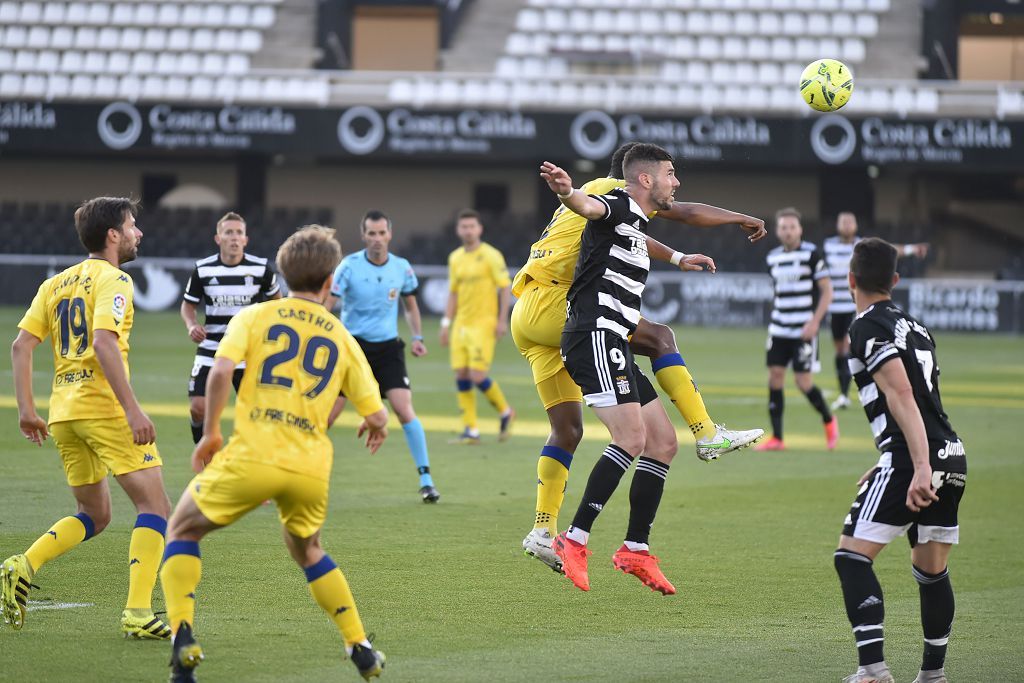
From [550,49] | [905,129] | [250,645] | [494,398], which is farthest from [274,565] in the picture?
[550,49]

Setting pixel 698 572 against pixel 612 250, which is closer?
pixel 612 250

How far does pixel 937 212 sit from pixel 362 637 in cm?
3325

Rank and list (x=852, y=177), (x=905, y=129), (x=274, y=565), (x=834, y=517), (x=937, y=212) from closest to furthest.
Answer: (x=274, y=565), (x=834, y=517), (x=905, y=129), (x=852, y=177), (x=937, y=212)

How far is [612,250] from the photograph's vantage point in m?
7.16

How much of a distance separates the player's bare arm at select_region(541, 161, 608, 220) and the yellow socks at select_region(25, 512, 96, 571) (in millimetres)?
2655

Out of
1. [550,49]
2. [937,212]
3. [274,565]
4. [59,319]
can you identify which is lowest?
[274,565]

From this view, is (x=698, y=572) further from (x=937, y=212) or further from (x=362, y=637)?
(x=937, y=212)

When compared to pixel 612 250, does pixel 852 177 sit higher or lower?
higher

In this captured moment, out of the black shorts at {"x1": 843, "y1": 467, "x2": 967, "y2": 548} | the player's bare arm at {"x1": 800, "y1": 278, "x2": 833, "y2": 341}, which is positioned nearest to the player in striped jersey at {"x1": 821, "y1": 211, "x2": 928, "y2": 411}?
the player's bare arm at {"x1": 800, "y1": 278, "x2": 833, "y2": 341}

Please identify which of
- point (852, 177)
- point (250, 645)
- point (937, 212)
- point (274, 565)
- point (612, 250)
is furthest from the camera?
point (937, 212)

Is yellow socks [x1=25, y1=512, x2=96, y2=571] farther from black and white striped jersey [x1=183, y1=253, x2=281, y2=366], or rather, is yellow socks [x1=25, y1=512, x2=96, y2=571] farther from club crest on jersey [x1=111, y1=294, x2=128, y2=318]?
black and white striped jersey [x1=183, y1=253, x2=281, y2=366]

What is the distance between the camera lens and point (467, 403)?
14.1 meters

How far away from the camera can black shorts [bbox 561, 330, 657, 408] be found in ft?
23.6

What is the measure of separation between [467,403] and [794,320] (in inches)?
132
